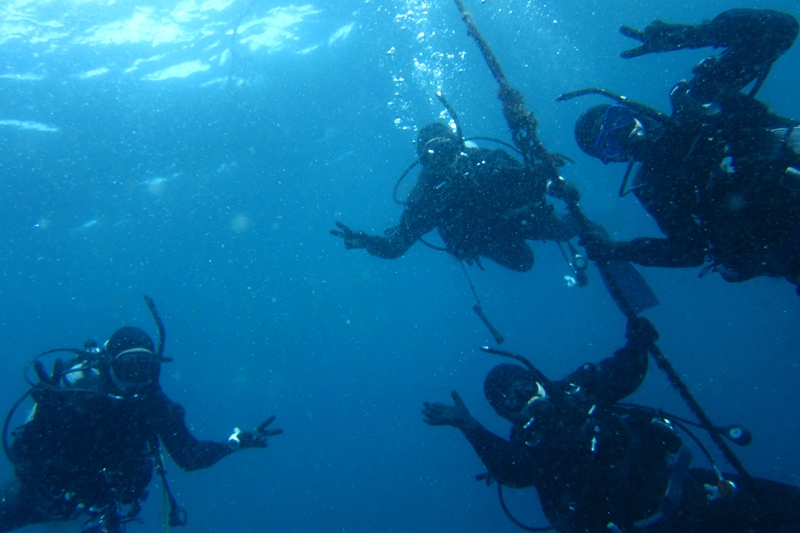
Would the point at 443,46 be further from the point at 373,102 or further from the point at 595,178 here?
the point at 595,178

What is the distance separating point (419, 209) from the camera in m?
7.12

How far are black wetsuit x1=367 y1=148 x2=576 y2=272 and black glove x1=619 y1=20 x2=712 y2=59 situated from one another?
2386 mm

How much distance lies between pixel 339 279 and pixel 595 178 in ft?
150

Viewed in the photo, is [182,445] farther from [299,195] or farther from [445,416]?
[299,195]

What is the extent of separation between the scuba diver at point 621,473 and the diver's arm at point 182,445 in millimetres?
3555

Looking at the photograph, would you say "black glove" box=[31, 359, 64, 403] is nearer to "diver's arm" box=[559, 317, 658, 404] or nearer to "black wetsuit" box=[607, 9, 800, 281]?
"diver's arm" box=[559, 317, 658, 404]

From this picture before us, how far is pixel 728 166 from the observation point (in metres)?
2.97

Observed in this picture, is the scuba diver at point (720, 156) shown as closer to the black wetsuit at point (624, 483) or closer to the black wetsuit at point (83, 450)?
the black wetsuit at point (624, 483)

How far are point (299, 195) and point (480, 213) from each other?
2601 cm

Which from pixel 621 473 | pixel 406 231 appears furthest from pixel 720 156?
pixel 406 231

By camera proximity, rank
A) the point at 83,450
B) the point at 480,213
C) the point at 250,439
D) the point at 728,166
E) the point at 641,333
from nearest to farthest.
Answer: the point at 728,166, the point at 641,333, the point at 83,450, the point at 250,439, the point at 480,213

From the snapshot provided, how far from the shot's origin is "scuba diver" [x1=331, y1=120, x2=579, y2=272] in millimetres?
6387

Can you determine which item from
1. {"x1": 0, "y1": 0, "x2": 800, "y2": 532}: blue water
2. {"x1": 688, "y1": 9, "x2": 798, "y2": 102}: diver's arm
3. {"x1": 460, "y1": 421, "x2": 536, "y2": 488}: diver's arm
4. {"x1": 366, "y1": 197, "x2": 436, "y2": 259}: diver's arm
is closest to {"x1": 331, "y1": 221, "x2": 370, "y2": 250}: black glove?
{"x1": 366, "y1": 197, "x2": 436, "y2": 259}: diver's arm

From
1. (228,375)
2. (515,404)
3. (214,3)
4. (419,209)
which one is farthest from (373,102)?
(228,375)
